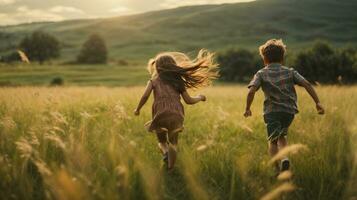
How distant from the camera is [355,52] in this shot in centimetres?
5069

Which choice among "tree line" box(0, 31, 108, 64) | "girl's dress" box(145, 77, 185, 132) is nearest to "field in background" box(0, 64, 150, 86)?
"tree line" box(0, 31, 108, 64)

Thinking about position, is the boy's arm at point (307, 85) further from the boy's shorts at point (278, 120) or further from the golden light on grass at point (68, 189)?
the golden light on grass at point (68, 189)

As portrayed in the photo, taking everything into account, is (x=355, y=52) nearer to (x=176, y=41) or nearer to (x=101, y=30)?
(x=176, y=41)

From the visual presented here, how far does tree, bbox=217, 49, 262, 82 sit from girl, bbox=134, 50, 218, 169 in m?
51.2

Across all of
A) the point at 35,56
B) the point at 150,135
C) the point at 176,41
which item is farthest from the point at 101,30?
the point at 150,135

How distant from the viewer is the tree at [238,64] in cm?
5666

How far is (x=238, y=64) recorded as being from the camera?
5666 centimetres

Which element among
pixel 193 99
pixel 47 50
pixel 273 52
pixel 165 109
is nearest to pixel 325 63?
pixel 273 52

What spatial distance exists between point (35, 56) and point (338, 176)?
3092 inches

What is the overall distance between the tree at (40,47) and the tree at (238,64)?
115 ft

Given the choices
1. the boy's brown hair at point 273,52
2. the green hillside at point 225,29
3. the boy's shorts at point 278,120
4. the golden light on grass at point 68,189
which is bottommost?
the green hillside at point 225,29

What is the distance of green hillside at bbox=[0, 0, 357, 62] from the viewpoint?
361 feet

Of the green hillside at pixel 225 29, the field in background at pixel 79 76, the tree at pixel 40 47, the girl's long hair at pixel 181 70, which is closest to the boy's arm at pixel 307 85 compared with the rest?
the girl's long hair at pixel 181 70

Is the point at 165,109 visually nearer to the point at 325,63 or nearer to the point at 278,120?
the point at 278,120
